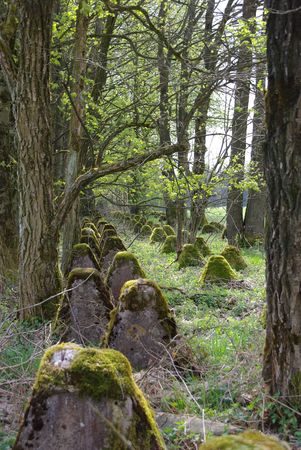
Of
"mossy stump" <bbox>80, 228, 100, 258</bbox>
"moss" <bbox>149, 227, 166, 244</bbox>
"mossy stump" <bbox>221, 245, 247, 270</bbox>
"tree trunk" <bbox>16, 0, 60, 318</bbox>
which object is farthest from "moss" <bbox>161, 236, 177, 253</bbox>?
"tree trunk" <bbox>16, 0, 60, 318</bbox>

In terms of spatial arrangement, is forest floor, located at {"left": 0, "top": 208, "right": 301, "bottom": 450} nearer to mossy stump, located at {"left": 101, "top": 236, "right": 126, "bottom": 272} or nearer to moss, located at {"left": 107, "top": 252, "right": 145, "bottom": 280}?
moss, located at {"left": 107, "top": 252, "right": 145, "bottom": 280}

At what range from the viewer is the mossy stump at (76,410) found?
2.58 metres

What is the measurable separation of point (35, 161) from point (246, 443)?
567 cm

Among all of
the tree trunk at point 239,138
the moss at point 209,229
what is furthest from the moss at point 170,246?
the moss at point 209,229

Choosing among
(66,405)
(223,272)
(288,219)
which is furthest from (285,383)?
(223,272)

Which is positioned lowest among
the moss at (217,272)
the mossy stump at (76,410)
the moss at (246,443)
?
the moss at (217,272)

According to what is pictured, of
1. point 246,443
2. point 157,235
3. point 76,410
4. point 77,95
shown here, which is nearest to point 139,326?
point 76,410

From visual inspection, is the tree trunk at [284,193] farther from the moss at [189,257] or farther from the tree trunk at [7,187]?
the moss at [189,257]

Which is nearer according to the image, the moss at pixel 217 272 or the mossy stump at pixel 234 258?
the moss at pixel 217 272

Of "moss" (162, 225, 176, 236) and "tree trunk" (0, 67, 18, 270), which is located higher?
"tree trunk" (0, 67, 18, 270)

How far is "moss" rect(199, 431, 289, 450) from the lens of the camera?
1.98 metres

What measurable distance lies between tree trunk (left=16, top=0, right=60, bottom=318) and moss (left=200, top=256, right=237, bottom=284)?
3.85 meters

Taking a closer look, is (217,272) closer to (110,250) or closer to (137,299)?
(110,250)

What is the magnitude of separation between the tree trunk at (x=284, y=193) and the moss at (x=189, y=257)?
9.36m
